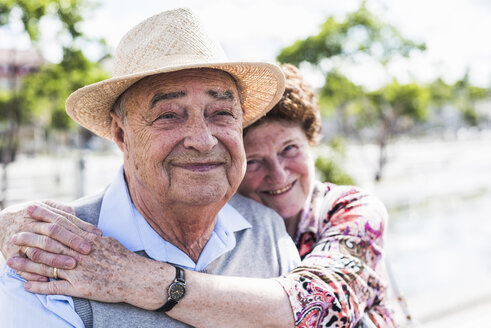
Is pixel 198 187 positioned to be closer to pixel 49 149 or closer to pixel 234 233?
pixel 234 233

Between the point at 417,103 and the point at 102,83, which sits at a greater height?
the point at 102,83

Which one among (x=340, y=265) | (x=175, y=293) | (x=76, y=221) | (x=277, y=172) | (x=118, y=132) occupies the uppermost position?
(x=118, y=132)

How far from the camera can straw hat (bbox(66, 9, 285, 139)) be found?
1638 mm

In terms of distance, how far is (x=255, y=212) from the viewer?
232 centimetres

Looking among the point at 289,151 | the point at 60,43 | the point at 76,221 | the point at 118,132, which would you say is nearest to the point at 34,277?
the point at 76,221

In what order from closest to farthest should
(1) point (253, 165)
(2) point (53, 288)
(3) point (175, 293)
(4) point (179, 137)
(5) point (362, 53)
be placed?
(2) point (53, 288)
(3) point (175, 293)
(4) point (179, 137)
(1) point (253, 165)
(5) point (362, 53)

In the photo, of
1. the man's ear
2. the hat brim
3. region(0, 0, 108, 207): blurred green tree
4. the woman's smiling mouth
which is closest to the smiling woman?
the woman's smiling mouth

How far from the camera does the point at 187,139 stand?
1.62 m

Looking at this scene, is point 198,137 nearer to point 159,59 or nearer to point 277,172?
point 159,59

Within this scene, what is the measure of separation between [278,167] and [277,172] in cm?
3

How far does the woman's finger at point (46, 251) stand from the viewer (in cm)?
141

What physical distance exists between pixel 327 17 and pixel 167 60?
13.7 meters

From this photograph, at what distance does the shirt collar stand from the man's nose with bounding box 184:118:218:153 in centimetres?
42

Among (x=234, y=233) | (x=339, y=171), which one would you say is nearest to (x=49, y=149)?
(x=339, y=171)
